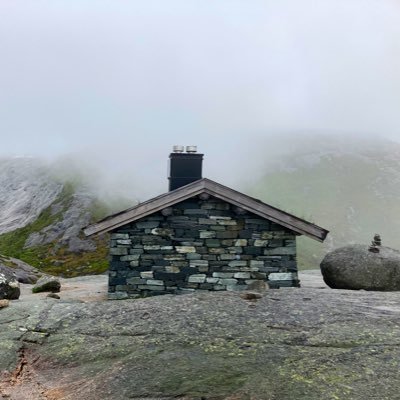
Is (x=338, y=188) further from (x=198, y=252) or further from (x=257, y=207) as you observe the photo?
(x=198, y=252)

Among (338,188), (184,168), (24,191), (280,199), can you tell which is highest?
(338,188)

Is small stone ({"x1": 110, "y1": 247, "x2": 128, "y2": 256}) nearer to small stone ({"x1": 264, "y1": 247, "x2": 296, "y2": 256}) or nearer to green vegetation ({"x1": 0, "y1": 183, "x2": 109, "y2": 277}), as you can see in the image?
small stone ({"x1": 264, "y1": 247, "x2": 296, "y2": 256})

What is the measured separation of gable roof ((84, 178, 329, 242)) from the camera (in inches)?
648

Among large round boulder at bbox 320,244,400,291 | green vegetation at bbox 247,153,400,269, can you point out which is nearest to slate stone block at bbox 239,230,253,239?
large round boulder at bbox 320,244,400,291

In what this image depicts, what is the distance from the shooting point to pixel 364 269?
1675cm

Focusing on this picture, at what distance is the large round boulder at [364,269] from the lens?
16.6m

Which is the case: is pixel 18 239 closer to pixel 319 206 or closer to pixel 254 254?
pixel 319 206

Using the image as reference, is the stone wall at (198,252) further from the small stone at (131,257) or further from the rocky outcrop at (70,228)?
the rocky outcrop at (70,228)

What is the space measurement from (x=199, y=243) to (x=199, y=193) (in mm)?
1679

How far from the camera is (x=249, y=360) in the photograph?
322 inches

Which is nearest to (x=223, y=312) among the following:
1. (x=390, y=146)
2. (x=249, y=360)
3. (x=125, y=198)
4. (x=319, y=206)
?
(x=249, y=360)

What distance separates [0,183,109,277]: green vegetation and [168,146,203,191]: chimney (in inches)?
1628

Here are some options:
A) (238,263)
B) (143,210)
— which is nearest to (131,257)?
(143,210)

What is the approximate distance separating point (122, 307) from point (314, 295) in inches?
186
